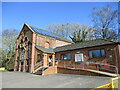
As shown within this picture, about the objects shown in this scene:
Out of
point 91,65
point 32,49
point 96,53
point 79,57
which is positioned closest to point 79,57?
point 79,57

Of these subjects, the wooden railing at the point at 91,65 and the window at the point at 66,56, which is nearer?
the wooden railing at the point at 91,65

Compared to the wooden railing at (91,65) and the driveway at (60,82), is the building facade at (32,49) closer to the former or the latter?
the wooden railing at (91,65)

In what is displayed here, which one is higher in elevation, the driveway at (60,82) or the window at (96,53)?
the window at (96,53)

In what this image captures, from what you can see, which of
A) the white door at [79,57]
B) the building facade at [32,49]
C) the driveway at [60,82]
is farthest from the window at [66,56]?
the driveway at [60,82]

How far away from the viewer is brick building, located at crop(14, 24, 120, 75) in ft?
44.0

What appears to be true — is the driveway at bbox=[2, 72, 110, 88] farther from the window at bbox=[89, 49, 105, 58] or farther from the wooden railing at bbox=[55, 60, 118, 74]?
the window at bbox=[89, 49, 105, 58]

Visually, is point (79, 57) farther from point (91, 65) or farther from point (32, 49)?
point (32, 49)

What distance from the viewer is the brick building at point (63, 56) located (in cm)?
1342

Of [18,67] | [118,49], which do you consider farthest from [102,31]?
[18,67]

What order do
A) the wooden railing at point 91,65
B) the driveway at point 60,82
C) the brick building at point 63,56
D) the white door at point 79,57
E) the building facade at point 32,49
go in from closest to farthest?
the driveway at point 60,82 → the wooden railing at point 91,65 → the brick building at point 63,56 → the white door at point 79,57 → the building facade at point 32,49

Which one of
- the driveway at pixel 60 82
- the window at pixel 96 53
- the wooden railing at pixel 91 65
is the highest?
the window at pixel 96 53

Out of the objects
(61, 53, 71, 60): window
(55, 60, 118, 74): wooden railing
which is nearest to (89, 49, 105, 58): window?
(55, 60, 118, 74): wooden railing

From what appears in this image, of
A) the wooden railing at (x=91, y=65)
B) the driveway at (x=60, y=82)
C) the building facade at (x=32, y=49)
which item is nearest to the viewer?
the driveway at (x=60, y=82)

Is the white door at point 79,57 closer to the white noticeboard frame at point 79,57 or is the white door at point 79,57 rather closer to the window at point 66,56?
the white noticeboard frame at point 79,57
